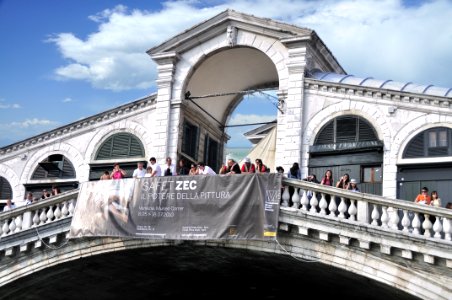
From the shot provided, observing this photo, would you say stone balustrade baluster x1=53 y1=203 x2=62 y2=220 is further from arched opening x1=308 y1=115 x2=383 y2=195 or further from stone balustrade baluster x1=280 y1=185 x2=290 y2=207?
arched opening x1=308 y1=115 x2=383 y2=195

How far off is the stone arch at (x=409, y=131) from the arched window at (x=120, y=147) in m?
8.88

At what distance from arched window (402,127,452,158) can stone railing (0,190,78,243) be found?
10299mm

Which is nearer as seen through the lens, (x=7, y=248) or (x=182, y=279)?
(x=7, y=248)

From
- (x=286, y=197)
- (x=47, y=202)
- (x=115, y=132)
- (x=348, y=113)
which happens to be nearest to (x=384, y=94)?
(x=348, y=113)

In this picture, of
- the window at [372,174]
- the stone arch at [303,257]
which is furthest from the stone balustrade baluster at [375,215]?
the window at [372,174]

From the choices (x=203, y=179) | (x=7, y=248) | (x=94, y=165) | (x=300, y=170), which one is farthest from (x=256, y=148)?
(x=7, y=248)

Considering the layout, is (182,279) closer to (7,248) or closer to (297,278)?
(297,278)

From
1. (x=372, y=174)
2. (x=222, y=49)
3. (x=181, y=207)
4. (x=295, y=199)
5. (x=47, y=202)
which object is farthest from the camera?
(x=222, y=49)

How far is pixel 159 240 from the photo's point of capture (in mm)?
21875

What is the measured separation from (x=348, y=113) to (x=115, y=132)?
28.6 ft

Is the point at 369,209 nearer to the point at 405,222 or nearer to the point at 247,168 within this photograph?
the point at 405,222

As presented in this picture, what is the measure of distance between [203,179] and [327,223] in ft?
13.4

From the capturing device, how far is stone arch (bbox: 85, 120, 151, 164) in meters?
26.0

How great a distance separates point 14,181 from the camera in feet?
93.3
